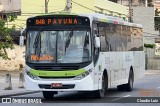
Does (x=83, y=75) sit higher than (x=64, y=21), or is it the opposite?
(x=64, y=21)

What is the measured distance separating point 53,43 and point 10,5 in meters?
48.5

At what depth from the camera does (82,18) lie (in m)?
18.8

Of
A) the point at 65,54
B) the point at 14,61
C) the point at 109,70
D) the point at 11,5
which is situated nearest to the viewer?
the point at 65,54

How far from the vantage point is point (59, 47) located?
18438mm

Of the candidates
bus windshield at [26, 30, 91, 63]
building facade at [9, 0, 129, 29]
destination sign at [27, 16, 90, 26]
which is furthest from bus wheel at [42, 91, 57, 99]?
building facade at [9, 0, 129, 29]

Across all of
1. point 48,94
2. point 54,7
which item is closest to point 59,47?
point 48,94

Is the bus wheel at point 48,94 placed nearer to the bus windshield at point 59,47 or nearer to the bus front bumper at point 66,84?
the bus front bumper at point 66,84

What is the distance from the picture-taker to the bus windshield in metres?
18.3

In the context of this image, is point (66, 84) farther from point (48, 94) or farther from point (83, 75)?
point (48, 94)

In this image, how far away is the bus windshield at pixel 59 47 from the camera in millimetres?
18344

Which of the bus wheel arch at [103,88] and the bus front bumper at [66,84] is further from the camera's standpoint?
the bus wheel arch at [103,88]

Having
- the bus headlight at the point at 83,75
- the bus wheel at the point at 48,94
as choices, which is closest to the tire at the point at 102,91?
the bus headlight at the point at 83,75

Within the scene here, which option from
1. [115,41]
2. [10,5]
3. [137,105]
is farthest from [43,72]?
[10,5]

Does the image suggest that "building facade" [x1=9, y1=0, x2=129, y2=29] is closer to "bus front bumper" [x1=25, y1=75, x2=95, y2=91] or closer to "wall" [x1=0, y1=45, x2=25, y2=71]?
"wall" [x1=0, y1=45, x2=25, y2=71]
